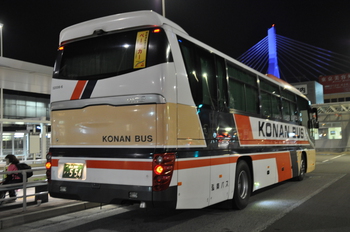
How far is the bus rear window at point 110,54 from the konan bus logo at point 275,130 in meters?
3.77

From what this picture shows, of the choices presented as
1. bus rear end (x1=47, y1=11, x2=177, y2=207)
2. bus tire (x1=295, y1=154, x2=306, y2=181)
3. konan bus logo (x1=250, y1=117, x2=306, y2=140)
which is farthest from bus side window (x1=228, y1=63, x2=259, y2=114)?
bus tire (x1=295, y1=154, x2=306, y2=181)

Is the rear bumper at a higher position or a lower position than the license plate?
lower

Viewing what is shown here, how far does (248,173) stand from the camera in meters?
7.83

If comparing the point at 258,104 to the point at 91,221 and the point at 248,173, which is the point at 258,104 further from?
the point at 91,221

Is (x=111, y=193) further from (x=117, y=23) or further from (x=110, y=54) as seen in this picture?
(x=117, y=23)

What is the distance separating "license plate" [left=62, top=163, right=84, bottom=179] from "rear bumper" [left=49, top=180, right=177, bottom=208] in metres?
0.12

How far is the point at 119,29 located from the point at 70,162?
8.41 feet

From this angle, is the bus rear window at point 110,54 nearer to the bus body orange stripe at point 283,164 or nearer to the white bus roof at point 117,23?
the white bus roof at point 117,23

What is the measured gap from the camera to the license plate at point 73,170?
5.80 m

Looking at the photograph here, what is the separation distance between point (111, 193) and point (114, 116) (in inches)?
50.7

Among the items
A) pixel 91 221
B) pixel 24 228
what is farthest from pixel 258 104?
pixel 24 228

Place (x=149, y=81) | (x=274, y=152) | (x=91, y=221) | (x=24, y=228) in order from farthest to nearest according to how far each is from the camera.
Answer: (x=274, y=152) < (x=91, y=221) < (x=24, y=228) < (x=149, y=81)

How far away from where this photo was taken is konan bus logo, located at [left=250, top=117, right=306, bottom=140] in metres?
8.38

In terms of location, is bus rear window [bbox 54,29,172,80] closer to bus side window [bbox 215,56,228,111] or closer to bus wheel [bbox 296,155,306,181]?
bus side window [bbox 215,56,228,111]
